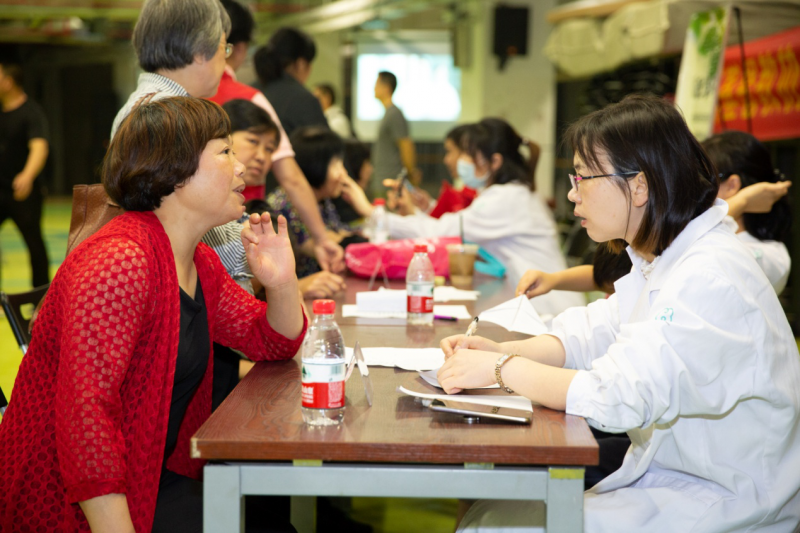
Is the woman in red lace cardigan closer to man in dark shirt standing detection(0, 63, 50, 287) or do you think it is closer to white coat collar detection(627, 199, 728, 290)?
white coat collar detection(627, 199, 728, 290)

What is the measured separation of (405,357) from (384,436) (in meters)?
0.52

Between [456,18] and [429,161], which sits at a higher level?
[456,18]

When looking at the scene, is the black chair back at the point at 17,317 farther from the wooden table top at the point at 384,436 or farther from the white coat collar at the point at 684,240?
the white coat collar at the point at 684,240

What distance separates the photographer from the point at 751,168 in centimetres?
257

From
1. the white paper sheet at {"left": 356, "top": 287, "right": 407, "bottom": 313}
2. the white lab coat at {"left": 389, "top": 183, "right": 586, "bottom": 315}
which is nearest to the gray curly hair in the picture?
the white paper sheet at {"left": 356, "top": 287, "right": 407, "bottom": 313}

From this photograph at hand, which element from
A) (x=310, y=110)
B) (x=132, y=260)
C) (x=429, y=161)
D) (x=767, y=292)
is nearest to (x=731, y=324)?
(x=767, y=292)

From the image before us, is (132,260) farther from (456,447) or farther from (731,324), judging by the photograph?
(731,324)

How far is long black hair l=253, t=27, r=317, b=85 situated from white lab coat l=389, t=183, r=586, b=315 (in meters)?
1.10

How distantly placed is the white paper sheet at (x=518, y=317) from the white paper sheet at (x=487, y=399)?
0.59m

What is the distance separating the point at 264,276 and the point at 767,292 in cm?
100

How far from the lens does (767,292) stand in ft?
4.50

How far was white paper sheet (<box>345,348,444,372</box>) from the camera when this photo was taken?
1663 millimetres

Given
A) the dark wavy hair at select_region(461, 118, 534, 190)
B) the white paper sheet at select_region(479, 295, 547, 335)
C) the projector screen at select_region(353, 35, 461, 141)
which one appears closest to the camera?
the white paper sheet at select_region(479, 295, 547, 335)

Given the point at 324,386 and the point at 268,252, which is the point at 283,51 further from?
the point at 324,386
